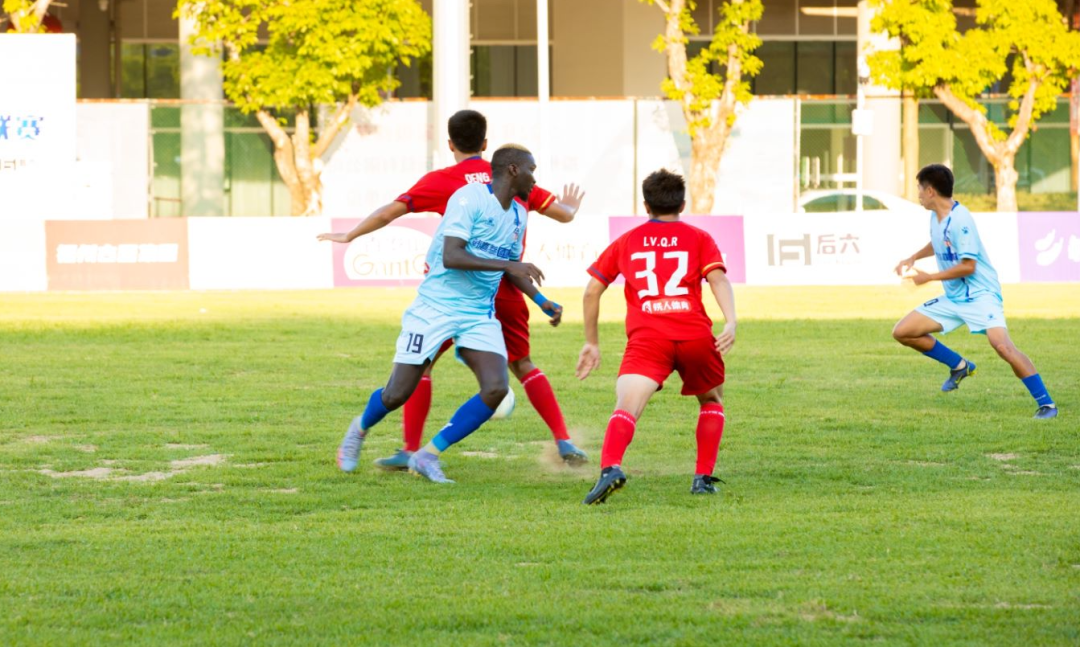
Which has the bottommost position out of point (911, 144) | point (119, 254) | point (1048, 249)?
point (1048, 249)

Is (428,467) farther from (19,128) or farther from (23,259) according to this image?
(19,128)

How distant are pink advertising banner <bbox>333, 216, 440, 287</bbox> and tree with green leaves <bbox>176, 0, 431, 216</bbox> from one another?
884 centimetres

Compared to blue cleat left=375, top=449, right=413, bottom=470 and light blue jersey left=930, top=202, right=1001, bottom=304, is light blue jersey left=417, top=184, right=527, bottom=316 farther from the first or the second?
light blue jersey left=930, top=202, right=1001, bottom=304

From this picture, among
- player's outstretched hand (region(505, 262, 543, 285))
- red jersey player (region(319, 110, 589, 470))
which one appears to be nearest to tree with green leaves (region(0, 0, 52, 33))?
red jersey player (region(319, 110, 589, 470))

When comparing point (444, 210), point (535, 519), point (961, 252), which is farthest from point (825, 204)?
point (535, 519)

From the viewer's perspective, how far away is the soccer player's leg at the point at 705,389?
7289 mm

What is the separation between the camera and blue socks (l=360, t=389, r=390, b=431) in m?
8.09

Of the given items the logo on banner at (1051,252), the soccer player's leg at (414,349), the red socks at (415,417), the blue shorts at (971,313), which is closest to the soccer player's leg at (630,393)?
the soccer player's leg at (414,349)

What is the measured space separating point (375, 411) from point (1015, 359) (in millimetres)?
4823

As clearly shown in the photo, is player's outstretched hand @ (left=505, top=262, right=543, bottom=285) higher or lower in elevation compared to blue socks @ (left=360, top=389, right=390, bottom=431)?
higher

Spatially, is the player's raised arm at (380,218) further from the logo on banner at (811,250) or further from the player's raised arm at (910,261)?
the logo on banner at (811,250)

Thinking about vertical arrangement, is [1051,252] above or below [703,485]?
above

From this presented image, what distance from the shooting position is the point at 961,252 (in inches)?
424

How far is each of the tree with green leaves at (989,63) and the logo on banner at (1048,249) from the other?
830cm
